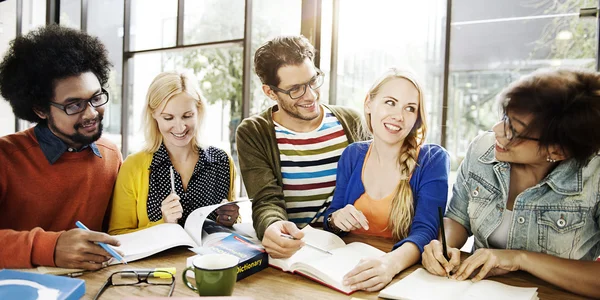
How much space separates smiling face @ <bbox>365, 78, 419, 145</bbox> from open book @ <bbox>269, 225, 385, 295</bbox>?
0.46 metres

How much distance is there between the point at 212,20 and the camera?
15.1ft

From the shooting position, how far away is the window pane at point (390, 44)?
323cm

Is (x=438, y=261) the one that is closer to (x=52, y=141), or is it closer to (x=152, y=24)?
(x=52, y=141)

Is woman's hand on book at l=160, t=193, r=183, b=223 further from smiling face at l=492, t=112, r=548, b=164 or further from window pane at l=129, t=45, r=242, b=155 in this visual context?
window pane at l=129, t=45, r=242, b=155

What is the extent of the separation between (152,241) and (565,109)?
4.43ft

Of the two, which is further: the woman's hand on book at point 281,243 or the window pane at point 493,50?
the window pane at point 493,50

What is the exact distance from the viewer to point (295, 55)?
6.58 ft

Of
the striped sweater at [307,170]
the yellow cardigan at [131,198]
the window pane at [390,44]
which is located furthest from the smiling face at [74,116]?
the window pane at [390,44]

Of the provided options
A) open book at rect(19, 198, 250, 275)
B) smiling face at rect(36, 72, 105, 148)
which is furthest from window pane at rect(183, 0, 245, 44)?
open book at rect(19, 198, 250, 275)

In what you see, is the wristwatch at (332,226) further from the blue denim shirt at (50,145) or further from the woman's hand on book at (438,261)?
the blue denim shirt at (50,145)

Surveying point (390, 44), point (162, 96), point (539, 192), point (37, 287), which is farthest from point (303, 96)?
point (390, 44)

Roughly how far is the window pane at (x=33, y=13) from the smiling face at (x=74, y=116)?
4884 mm

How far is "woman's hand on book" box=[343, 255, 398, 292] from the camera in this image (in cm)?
111

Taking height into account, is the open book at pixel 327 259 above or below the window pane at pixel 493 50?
below
